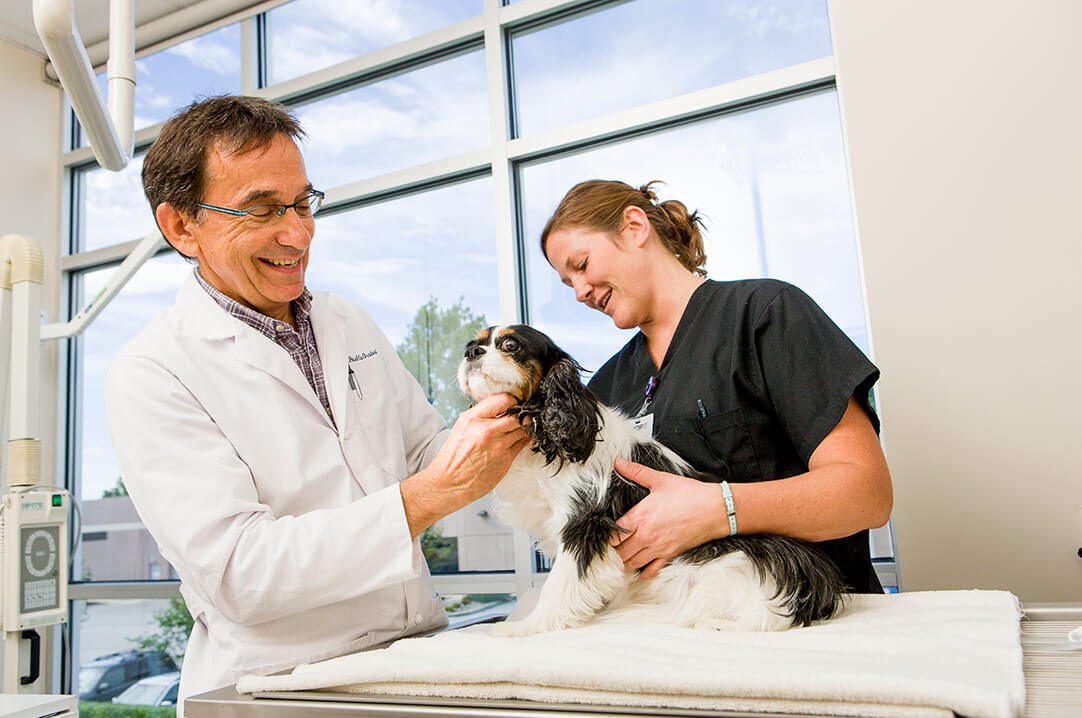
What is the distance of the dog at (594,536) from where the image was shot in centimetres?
125

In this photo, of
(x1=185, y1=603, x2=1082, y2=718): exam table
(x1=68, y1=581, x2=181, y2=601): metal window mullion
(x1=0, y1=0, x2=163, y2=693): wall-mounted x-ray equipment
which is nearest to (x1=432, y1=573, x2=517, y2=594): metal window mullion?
(x1=0, y1=0, x2=163, y2=693): wall-mounted x-ray equipment

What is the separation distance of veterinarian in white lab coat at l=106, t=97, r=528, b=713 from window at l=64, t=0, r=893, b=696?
4.18ft

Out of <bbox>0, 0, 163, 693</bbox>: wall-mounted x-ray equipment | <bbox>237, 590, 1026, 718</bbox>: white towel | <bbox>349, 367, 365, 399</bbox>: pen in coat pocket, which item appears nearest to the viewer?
<bbox>237, 590, 1026, 718</bbox>: white towel

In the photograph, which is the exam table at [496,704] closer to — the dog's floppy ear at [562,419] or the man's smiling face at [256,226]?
the dog's floppy ear at [562,419]

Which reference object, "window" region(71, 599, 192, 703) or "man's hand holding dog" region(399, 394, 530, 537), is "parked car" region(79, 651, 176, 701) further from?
"man's hand holding dog" region(399, 394, 530, 537)

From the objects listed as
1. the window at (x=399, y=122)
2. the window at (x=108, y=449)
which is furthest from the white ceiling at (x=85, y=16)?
the window at (x=108, y=449)

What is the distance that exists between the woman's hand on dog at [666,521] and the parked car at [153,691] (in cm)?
365

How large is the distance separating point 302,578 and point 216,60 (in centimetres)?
394

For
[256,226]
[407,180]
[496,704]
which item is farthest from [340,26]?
[496,704]

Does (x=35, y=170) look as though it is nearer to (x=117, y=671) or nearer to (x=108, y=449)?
(x=108, y=449)

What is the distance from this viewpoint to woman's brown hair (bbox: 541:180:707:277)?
1.86 m

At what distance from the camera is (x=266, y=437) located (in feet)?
4.67

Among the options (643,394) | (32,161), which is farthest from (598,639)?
(32,161)

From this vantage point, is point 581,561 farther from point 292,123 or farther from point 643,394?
point 292,123
